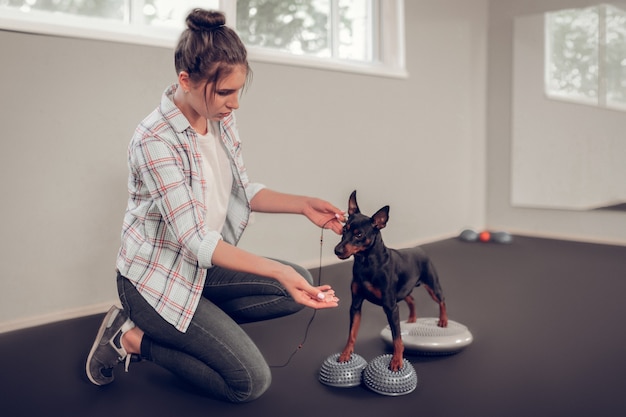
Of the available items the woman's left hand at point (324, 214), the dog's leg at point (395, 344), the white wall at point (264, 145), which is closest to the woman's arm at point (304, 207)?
the woman's left hand at point (324, 214)

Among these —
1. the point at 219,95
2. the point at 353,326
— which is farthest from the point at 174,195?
the point at 353,326

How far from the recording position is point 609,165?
3.84 meters

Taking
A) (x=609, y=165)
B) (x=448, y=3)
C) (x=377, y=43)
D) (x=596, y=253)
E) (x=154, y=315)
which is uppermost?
(x=448, y=3)

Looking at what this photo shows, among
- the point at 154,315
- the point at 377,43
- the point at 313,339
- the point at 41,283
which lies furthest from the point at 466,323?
the point at 377,43

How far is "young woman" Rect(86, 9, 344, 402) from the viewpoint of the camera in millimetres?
1407

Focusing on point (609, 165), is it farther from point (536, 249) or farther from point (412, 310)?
point (412, 310)

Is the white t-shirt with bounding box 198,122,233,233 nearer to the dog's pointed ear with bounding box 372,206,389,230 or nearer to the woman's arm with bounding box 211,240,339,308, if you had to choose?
the woman's arm with bounding box 211,240,339,308

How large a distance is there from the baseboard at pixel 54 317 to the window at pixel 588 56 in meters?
3.21

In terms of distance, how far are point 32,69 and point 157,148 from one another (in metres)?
1.03

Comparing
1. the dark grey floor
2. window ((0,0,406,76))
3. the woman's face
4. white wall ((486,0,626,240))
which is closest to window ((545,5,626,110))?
white wall ((486,0,626,240))

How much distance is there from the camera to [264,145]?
9.65 ft

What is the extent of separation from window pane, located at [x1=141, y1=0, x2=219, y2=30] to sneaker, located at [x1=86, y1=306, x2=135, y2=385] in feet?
4.77

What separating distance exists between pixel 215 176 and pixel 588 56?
3.18 metres

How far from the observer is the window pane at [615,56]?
3768mm
